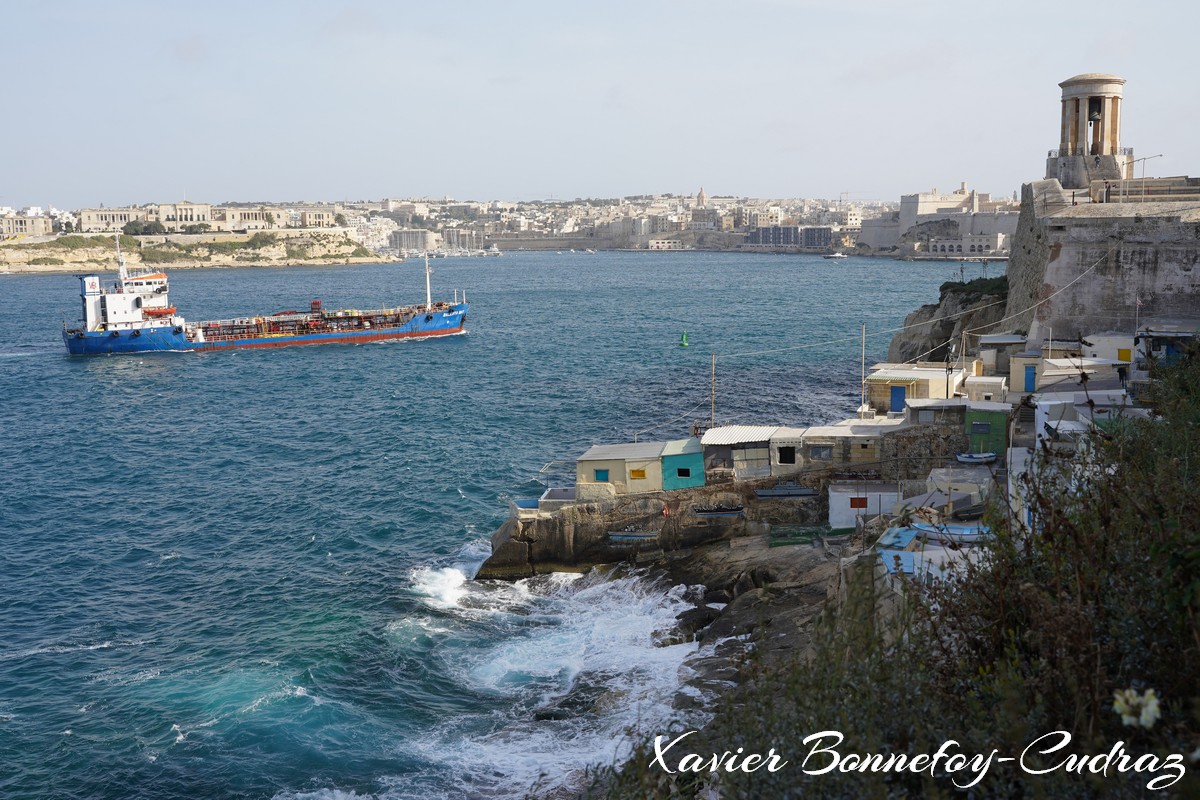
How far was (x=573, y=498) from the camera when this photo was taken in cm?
1508

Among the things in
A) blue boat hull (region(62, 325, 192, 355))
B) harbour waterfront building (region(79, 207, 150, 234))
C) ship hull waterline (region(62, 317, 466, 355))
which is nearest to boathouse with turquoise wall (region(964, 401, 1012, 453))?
ship hull waterline (region(62, 317, 466, 355))

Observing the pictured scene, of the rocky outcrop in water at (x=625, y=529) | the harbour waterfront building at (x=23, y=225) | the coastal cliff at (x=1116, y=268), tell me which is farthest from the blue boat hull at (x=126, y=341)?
the harbour waterfront building at (x=23, y=225)

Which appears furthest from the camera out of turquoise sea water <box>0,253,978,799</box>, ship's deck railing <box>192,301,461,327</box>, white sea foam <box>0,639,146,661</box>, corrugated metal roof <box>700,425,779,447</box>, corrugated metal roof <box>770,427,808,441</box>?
ship's deck railing <box>192,301,461,327</box>

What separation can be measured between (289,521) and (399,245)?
168 meters

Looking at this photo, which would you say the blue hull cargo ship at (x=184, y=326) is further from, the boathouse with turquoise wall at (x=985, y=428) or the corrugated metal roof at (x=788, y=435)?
the boathouse with turquoise wall at (x=985, y=428)

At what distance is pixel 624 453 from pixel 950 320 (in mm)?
14931

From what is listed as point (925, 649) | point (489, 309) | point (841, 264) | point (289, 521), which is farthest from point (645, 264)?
point (925, 649)

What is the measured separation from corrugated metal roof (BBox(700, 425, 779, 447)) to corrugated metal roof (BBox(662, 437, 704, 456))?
0.13 metres

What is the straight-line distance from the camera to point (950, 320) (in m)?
27.2

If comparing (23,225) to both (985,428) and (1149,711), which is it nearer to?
(985,428)

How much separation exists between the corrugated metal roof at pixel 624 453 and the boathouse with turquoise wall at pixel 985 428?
4.22 metres

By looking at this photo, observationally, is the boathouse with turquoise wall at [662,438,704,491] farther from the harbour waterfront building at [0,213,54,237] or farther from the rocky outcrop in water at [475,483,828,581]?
the harbour waterfront building at [0,213,54,237]

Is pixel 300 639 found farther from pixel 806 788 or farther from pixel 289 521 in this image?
pixel 806 788

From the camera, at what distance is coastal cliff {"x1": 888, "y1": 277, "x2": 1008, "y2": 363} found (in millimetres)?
25516
